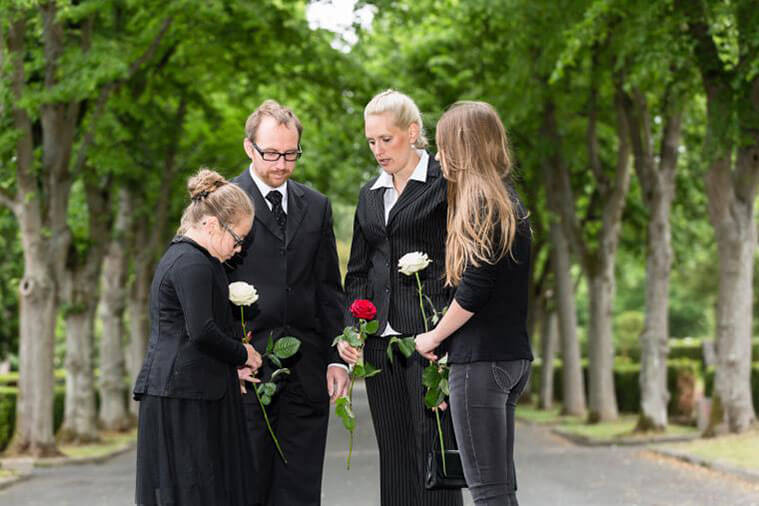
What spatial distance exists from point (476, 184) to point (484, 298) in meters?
0.47

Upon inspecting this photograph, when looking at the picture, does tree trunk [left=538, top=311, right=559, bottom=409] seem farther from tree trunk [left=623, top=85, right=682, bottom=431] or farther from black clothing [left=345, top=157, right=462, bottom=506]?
black clothing [left=345, top=157, right=462, bottom=506]

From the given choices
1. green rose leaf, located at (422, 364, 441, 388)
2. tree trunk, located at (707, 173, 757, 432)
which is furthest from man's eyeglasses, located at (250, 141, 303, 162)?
tree trunk, located at (707, 173, 757, 432)

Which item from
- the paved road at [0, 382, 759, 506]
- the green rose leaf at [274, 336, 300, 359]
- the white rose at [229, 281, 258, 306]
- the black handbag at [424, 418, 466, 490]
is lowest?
the paved road at [0, 382, 759, 506]

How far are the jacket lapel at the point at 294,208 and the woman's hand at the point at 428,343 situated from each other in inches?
43.2

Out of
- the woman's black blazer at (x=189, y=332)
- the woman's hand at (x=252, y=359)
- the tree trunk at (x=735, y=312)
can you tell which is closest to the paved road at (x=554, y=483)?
the tree trunk at (x=735, y=312)

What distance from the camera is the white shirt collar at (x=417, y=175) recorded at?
5582 mm

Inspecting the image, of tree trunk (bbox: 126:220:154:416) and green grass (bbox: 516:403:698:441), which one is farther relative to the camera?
tree trunk (bbox: 126:220:154:416)

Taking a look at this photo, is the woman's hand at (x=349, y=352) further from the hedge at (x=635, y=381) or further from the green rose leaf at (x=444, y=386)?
the hedge at (x=635, y=381)

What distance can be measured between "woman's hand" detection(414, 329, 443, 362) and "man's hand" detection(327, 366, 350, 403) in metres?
0.79

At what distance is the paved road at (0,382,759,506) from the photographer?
11.7 m

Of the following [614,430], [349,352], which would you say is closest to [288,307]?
[349,352]

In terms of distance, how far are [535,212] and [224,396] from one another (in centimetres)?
2271

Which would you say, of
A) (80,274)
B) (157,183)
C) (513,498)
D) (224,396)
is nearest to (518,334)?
(513,498)

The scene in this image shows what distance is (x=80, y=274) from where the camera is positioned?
22594 mm
